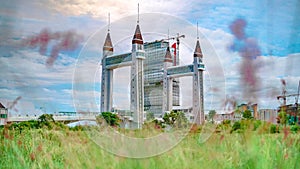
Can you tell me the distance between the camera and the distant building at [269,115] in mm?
2041

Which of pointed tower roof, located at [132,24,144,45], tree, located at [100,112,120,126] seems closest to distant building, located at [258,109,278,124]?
tree, located at [100,112,120,126]

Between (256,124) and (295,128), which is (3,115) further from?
(295,128)

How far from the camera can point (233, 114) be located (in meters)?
2.23

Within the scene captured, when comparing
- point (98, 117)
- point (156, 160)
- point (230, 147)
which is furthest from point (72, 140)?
point (230, 147)

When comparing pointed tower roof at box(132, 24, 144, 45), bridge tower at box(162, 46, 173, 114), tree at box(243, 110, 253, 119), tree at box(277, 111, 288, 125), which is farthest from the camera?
bridge tower at box(162, 46, 173, 114)

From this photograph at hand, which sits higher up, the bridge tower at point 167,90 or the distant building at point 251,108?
the bridge tower at point 167,90

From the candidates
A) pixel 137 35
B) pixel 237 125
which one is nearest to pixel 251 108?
pixel 237 125

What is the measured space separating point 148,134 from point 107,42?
68.8 inches

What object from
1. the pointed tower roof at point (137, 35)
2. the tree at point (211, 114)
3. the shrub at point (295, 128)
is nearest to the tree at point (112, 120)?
the tree at point (211, 114)

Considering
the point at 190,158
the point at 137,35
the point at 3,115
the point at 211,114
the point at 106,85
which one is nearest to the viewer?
the point at 190,158

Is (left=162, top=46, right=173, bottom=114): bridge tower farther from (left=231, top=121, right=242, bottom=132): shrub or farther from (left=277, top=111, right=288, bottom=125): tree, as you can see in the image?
(left=277, top=111, right=288, bottom=125): tree

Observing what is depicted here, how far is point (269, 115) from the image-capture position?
6.82 ft

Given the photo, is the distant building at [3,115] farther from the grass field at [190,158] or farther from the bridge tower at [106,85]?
the bridge tower at [106,85]

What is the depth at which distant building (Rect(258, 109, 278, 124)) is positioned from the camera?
2.04 meters
